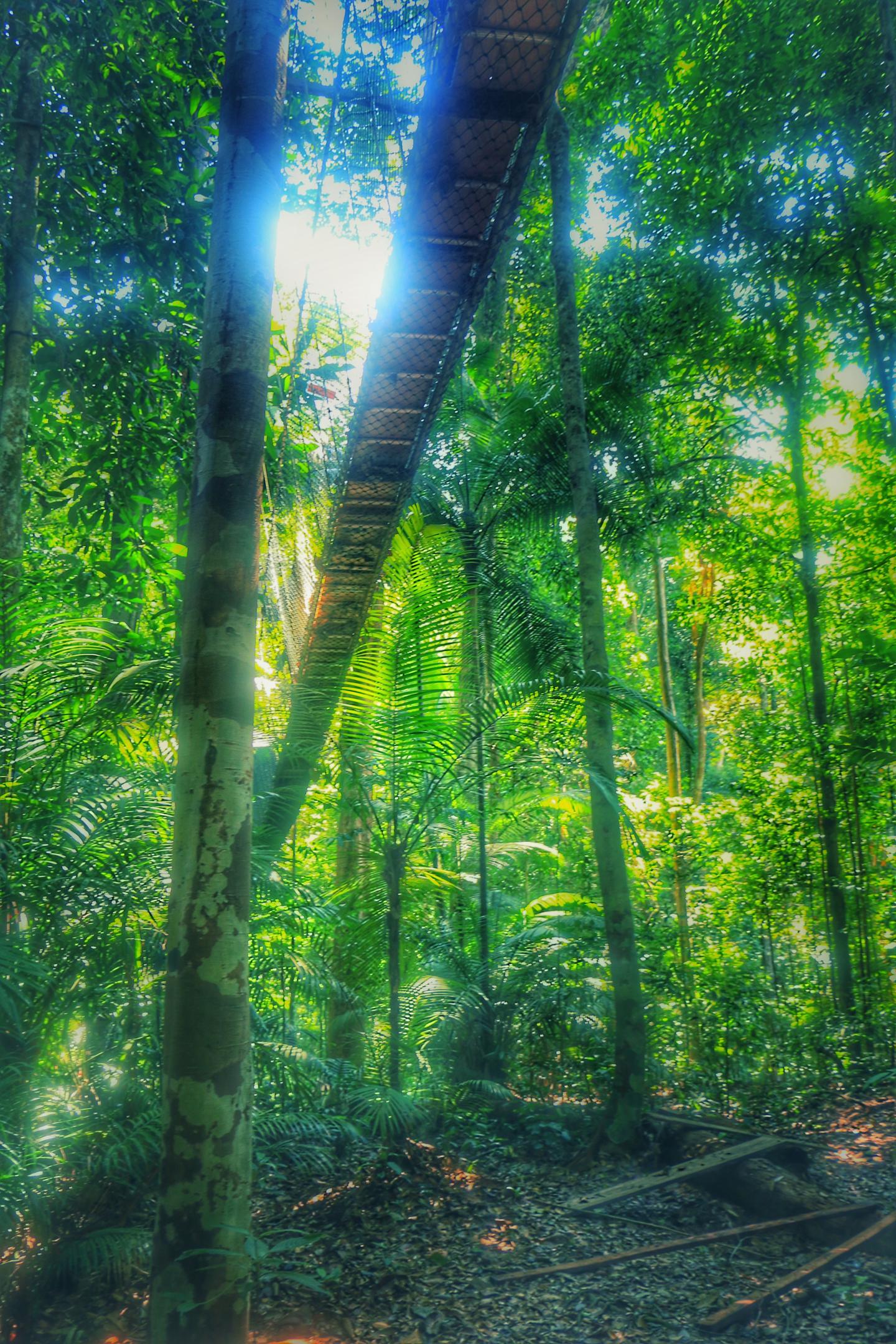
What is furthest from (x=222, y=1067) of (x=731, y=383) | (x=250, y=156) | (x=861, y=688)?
(x=731, y=383)

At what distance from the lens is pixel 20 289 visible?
5160 millimetres

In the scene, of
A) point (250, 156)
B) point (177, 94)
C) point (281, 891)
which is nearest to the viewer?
point (250, 156)

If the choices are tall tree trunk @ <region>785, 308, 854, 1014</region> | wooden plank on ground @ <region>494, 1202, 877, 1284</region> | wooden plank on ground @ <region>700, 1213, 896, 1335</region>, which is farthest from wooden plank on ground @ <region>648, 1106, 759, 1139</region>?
tall tree trunk @ <region>785, 308, 854, 1014</region>

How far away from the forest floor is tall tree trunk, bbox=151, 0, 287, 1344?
1.55 ft

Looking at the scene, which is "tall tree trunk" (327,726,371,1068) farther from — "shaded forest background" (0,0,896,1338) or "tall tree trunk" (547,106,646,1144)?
"tall tree trunk" (547,106,646,1144)

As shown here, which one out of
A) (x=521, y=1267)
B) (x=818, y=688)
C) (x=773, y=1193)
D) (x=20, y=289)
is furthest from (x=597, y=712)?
(x=20, y=289)

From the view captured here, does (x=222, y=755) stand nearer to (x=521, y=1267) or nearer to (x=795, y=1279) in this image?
(x=521, y=1267)

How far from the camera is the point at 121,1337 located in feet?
9.61

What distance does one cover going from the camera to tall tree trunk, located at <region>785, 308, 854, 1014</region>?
8.65m

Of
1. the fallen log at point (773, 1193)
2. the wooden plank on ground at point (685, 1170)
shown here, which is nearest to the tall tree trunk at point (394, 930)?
the wooden plank on ground at point (685, 1170)

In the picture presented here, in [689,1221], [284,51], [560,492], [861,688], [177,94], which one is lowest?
[689,1221]

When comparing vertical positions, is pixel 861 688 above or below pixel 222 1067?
above

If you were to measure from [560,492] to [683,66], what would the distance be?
5.00m

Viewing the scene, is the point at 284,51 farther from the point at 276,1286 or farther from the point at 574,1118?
the point at 574,1118
